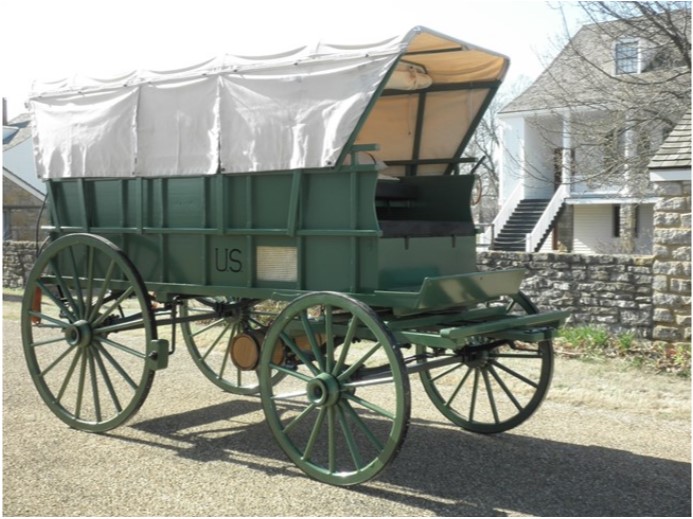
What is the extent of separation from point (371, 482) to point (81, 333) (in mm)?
2726

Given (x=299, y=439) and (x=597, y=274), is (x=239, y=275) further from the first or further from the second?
(x=597, y=274)

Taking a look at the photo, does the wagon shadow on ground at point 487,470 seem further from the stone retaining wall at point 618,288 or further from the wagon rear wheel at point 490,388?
the stone retaining wall at point 618,288

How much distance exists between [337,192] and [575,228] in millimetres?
21942

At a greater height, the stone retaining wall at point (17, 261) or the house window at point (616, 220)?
the house window at point (616, 220)

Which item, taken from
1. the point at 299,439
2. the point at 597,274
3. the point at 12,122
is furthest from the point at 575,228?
the point at 12,122

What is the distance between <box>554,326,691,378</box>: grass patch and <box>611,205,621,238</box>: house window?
55.3ft

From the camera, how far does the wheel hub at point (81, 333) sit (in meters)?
6.91

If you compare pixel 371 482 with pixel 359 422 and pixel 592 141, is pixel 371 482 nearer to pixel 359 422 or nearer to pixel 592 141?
pixel 359 422

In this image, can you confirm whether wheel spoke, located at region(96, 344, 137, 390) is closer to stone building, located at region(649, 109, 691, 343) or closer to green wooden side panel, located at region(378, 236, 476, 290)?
green wooden side panel, located at region(378, 236, 476, 290)

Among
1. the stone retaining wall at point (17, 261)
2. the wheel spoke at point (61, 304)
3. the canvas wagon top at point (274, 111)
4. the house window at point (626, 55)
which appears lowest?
the stone retaining wall at point (17, 261)

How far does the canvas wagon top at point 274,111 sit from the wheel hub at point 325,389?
1397mm

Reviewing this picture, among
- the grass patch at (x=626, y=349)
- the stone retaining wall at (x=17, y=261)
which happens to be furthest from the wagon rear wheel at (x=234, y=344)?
the stone retaining wall at (x=17, y=261)

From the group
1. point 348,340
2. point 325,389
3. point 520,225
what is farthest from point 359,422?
point 520,225

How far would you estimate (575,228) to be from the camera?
87.2 feet
